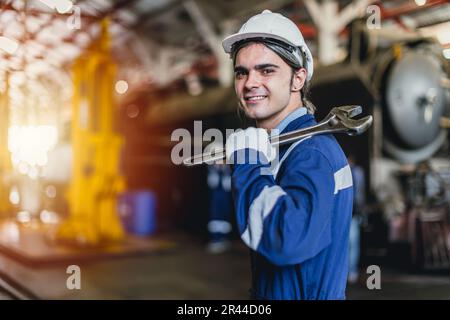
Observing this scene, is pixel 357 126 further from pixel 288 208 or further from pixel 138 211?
pixel 138 211

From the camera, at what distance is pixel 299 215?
3.56 ft

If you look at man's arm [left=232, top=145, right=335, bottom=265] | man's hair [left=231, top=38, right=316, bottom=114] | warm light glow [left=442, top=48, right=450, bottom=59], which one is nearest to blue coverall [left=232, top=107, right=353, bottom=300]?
man's arm [left=232, top=145, right=335, bottom=265]

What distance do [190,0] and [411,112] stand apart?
552 centimetres

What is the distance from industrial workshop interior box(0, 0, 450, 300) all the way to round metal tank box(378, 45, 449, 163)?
0.7 inches

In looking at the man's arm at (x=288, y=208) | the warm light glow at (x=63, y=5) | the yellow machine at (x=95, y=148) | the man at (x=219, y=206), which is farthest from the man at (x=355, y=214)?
the man's arm at (x=288, y=208)

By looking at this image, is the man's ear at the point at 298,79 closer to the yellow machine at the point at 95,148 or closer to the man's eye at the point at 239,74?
the man's eye at the point at 239,74

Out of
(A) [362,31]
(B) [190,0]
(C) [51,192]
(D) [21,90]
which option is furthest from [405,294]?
(C) [51,192]

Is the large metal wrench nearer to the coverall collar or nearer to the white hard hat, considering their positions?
the coverall collar

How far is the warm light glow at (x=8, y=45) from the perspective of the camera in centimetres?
426

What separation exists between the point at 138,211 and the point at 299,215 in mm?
7315

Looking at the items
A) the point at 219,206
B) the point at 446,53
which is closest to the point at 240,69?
the point at 446,53

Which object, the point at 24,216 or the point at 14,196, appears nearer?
the point at 14,196

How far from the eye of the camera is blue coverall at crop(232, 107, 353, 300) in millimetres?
1096
